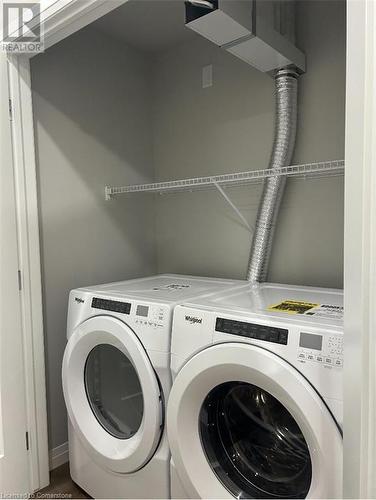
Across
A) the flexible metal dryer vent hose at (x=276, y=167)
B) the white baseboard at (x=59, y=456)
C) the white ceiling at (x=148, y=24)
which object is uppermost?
the white ceiling at (x=148, y=24)

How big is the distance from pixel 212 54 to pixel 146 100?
0.60m

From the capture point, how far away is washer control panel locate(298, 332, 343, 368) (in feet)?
3.50

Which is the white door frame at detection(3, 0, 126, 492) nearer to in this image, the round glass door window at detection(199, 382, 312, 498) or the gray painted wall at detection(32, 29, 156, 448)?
the gray painted wall at detection(32, 29, 156, 448)

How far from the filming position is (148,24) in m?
2.34

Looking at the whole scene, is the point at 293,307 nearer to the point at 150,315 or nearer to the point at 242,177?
the point at 150,315

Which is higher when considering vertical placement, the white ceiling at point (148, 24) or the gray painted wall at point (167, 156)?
the white ceiling at point (148, 24)

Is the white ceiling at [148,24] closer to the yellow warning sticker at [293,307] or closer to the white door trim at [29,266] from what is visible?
the white door trim at [29,266]

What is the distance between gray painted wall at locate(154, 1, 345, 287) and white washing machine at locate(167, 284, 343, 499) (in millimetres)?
543

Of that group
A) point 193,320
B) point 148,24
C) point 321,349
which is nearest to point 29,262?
point 193,320

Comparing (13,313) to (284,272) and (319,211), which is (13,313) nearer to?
(284,272)

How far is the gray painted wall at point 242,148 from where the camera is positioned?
195 centimetres

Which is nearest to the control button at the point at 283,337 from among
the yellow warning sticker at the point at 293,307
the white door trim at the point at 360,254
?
the yellow warning sticker at the point at 293,307

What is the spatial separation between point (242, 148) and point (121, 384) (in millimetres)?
1488

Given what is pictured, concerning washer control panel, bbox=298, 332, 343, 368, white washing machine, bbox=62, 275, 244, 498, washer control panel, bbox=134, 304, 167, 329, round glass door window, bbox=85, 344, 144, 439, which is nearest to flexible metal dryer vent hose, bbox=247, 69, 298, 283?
white washing machine, bbox=62, 275, 244, 498
